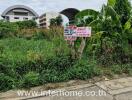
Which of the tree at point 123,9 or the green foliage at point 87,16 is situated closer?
the tree at point 123,9

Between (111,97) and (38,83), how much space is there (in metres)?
1.73

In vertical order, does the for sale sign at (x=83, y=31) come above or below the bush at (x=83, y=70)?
above

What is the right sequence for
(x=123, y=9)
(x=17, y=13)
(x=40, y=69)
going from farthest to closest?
(x=17, y=13)
(x=123, y=9)
(x=40, y=69)

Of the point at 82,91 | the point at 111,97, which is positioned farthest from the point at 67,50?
the point at 111,97

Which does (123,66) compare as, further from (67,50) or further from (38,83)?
(38,83)

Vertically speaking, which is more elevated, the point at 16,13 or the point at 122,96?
the point at 16,13

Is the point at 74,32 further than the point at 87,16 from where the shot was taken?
No

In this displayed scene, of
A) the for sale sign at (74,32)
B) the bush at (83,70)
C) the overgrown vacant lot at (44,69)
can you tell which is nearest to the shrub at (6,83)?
the overgrown vacant lot at (44,69)

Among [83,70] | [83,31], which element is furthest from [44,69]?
[83,31]

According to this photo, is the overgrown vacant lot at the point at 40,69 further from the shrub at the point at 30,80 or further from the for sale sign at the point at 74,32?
the for sale sign at the point at 74,32

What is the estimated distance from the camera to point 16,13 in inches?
2429

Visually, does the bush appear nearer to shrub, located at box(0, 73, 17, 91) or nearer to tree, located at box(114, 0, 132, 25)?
shrub, located at box(0, 73, 17, 91)

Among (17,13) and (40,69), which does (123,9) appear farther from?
(17,13)

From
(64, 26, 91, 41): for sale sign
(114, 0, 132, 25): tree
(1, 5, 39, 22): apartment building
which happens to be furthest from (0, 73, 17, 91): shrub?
(1, 5, 39, 22): apartment building
